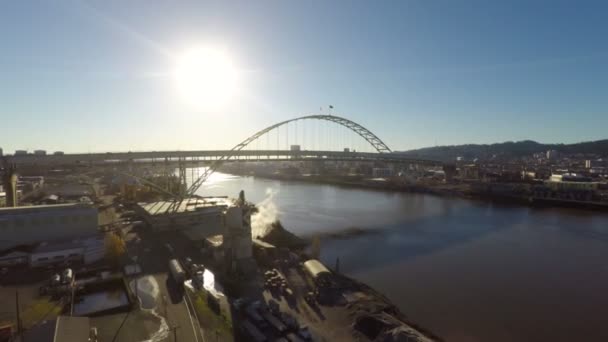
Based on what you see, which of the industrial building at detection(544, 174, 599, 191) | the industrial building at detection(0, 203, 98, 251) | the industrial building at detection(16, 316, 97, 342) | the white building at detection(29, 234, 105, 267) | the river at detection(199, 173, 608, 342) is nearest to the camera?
the industrial building at detection(16, 316, 97, 342)

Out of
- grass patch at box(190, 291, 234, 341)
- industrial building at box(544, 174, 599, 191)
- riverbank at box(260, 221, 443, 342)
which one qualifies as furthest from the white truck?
industrial building at box(544, 174, 599, 191)

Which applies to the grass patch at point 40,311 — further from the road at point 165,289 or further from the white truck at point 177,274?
the white truck at point 177,274

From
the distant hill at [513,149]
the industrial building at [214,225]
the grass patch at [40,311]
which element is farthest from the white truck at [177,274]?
the distant hill at [513,149]

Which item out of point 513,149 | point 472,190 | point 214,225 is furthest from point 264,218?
point 513,149

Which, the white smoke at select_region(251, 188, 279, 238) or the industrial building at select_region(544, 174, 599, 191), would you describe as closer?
the white smoke at select_region(251, 188, 279, 238)

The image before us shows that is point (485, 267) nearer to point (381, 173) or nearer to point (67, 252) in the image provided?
point (67, 252)

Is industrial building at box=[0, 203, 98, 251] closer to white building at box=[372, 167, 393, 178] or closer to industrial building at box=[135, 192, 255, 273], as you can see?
industrial building at box=[135, 192, 255, 273]

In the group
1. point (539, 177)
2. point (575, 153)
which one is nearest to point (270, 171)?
point (539, 177)
